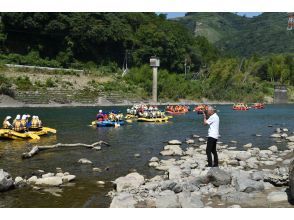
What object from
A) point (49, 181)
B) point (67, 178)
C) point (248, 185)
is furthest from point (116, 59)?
point (248, 185)

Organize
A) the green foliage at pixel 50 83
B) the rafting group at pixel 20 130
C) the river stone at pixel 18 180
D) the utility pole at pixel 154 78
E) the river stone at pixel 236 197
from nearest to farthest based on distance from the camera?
the river stone at pixel 236 197 < the river stone at pixel 18 180 < the rafting group at pixel 20 130 < the green foliage at pixel 50 83 < the utility pole at pixel 154 78

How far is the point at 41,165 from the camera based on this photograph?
19.8 m

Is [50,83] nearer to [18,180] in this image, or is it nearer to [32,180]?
[32,180]

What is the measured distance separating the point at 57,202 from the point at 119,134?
21.4 meters

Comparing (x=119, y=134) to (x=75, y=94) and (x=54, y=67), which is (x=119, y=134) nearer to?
(x=75, y=94)

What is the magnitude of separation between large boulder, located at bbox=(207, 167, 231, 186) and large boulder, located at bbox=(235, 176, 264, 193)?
0.42 meters

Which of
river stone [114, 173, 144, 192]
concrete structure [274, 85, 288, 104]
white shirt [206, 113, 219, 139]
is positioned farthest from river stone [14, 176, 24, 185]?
concrete structure [274, 85, 288, 104]

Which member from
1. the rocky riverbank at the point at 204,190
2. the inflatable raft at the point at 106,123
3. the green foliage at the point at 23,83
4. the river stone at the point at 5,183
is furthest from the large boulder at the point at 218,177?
the green foliage at the point at 23,83

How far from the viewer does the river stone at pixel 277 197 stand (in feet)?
36.2

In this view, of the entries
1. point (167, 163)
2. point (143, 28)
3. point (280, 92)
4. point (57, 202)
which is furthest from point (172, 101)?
point (57, 202)

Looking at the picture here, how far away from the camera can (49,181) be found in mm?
15586

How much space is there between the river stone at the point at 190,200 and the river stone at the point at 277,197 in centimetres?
196

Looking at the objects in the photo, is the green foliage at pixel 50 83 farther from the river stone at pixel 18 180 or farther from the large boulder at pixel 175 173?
the large boulder at pixel 175 173

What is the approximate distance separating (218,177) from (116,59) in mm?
97766
